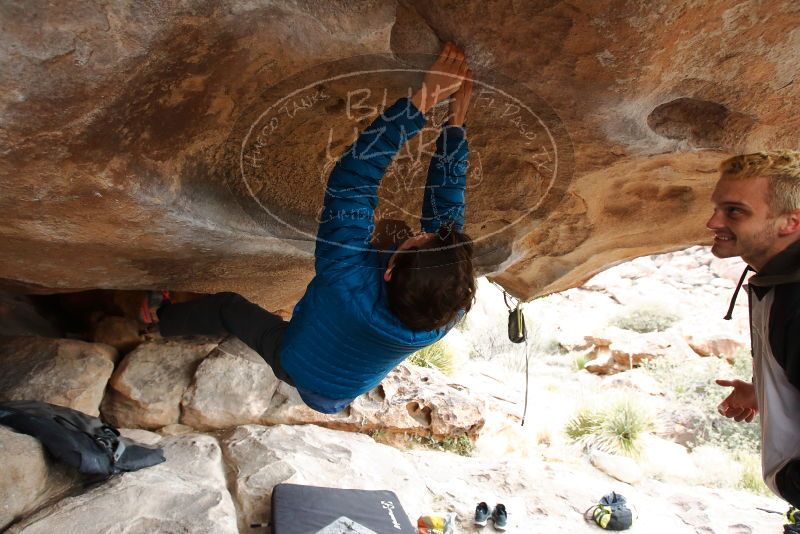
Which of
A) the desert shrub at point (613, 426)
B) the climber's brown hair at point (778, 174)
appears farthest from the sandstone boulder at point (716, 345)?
the climber's brown hair at point (778, 174)

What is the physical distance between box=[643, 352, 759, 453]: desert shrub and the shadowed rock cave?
731 cm

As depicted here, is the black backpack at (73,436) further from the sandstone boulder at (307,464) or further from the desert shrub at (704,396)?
the desert shrub at (704,396)

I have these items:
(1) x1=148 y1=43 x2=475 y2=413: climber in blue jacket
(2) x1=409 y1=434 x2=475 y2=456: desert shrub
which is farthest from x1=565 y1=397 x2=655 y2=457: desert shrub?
(1) x1=148 y1=43 x2=475 y2=413: climber in blue jacket

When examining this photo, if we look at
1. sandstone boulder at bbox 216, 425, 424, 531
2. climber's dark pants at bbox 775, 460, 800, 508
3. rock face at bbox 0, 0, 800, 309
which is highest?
rock face at bbox 0, 0, 800, 309

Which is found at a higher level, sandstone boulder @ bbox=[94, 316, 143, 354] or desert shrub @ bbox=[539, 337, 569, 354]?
desert shrub @ bbox=[539, 337, 569, 354]

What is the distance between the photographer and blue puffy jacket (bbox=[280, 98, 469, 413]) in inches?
65.1

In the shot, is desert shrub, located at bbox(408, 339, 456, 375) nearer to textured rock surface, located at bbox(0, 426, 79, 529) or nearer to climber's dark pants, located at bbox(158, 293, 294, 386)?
climber's dark pants, located at bbox(158, 293, 294, 386)

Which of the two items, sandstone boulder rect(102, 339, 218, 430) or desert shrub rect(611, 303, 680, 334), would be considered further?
desert shrub rect(611, 303, 680, 334)

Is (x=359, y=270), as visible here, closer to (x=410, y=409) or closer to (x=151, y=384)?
(x=151, y=384)

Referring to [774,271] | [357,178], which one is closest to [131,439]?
[357,178]

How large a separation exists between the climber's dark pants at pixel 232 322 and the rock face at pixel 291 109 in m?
0.16

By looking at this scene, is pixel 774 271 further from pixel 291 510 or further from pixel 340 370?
pixel 291 510

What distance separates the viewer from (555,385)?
34.3 feet

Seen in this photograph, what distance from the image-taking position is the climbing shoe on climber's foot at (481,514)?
11.8 feet
